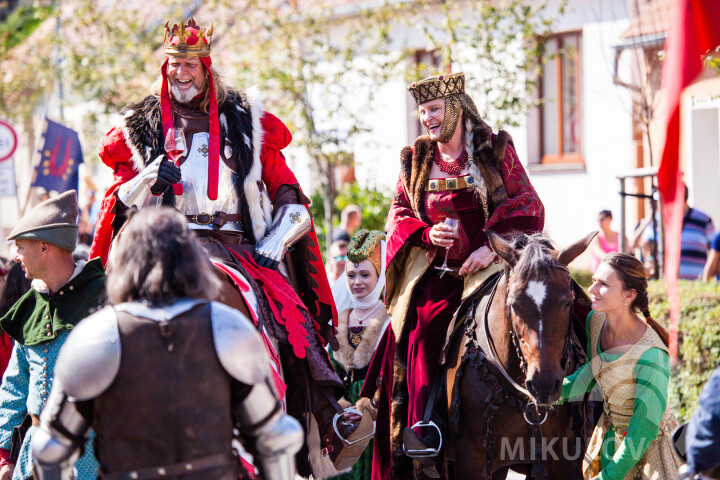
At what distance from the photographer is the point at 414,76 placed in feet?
39.7

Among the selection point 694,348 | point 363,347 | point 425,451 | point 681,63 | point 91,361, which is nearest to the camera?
point 91,361

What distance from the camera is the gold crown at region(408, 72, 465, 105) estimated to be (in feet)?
17.5

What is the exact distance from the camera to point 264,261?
493 cm

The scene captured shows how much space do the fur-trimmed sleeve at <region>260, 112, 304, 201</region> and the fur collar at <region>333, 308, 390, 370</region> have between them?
1.49m

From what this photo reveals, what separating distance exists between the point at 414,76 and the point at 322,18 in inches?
69.9

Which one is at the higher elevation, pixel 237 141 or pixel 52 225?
pixel 237 141

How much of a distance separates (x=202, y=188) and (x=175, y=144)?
0.96 feet

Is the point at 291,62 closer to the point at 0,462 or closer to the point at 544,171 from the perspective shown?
the point at 544,171

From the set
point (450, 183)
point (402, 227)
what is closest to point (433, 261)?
point (402, 227)

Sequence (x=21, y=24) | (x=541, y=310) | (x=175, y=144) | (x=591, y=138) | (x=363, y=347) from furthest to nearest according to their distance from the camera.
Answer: (x=21, y=24), (x=591, y=138), (x=363, y=347), (x=175, y=144), (x=541, y=310)

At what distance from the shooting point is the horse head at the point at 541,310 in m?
4.22

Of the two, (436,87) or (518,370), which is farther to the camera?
(436,87)

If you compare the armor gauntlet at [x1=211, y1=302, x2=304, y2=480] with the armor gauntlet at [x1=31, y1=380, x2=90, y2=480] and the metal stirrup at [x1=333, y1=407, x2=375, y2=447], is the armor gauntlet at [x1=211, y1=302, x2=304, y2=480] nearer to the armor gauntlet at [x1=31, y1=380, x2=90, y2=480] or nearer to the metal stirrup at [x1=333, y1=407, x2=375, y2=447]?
the armor gauntlet at [x1=31, y1=380, x2=90, y2=480]

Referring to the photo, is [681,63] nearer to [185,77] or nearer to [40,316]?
[185,77]
